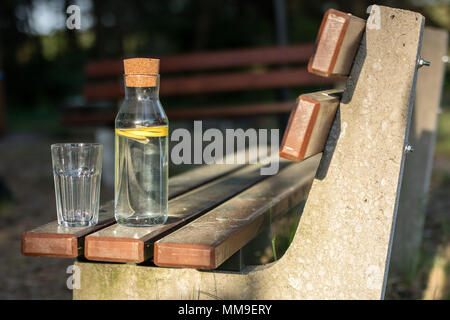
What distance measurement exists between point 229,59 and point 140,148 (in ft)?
11.8

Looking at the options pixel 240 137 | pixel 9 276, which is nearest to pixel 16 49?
pixel 240 137

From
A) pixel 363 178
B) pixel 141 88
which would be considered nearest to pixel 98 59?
pixel 141 88

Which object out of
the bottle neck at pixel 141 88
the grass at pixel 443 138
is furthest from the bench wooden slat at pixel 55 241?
the grass at pixel 443 138

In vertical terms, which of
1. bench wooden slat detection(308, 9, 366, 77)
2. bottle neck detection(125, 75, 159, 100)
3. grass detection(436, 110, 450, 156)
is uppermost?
bench wooden slat detection(308, 9, 366, 77)

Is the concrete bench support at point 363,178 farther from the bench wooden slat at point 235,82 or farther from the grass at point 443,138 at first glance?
the grass at point 443,138

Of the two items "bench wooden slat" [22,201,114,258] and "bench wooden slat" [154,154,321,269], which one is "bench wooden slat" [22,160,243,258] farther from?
"bench wooden slat" [154,154,321,269]

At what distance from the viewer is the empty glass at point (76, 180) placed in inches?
64.9

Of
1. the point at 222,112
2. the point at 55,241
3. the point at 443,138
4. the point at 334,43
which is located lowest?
the point at 443,138

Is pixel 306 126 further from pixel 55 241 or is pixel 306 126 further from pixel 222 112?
pixel 222 112

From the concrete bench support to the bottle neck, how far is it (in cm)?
50

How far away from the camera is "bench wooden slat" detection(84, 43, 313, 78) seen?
5.13 metres

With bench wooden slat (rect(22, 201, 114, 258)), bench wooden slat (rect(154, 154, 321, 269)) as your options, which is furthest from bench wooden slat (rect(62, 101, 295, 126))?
bench wooden slat (rect(22, 201, 114, 258))

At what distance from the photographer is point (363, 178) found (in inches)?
59.9
